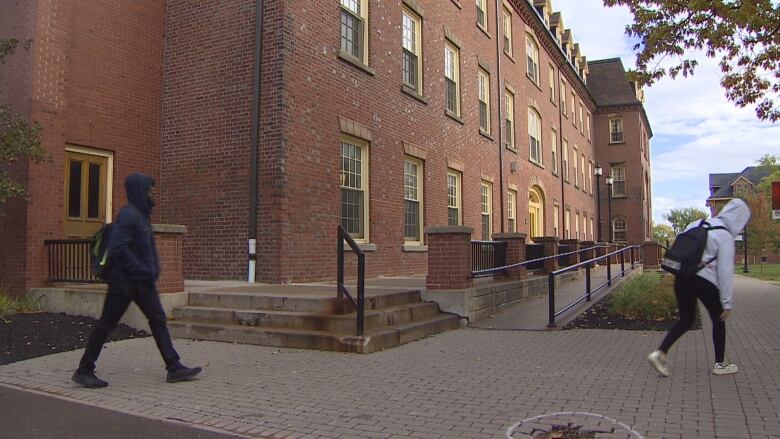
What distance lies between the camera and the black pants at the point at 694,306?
570 centimetres

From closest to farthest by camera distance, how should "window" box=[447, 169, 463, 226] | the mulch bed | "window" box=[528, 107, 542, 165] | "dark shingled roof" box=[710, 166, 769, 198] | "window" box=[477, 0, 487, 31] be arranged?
the mulch bed < "window" box=[447, 169, 463, 226] < "window" box=[477, 0, 487, 31] < "window" box=[528, 107, 542, 165] < "dark shingled roof" box=[710, 166, 769, 198]

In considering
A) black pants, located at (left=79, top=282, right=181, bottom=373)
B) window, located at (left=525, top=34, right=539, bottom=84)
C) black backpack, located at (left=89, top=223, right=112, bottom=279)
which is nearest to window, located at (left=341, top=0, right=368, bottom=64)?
black backpack, located at (left=89, top=223, right=112, bottom=279)

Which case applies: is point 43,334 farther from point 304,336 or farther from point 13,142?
point 304,336

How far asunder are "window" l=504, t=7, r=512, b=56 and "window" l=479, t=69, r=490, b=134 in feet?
8.66

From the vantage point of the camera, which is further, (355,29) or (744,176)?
(744,176)

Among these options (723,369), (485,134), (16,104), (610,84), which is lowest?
(723,369)

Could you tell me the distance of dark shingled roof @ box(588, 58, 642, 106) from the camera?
4088 centimetres

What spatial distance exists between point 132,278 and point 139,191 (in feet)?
2.59

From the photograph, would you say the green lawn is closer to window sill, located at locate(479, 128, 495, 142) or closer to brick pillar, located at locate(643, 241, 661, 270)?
brick pillar, located at locate(643, 241, 661, 270)

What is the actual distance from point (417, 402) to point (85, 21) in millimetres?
9068

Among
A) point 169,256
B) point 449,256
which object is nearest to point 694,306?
point 449,256

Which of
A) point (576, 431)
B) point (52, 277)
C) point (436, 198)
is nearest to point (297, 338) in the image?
point (576, 431)

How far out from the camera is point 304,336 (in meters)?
7.27

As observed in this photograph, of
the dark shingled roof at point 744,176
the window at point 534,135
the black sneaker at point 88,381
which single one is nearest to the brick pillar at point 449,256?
the black sneaker at point 88,381
